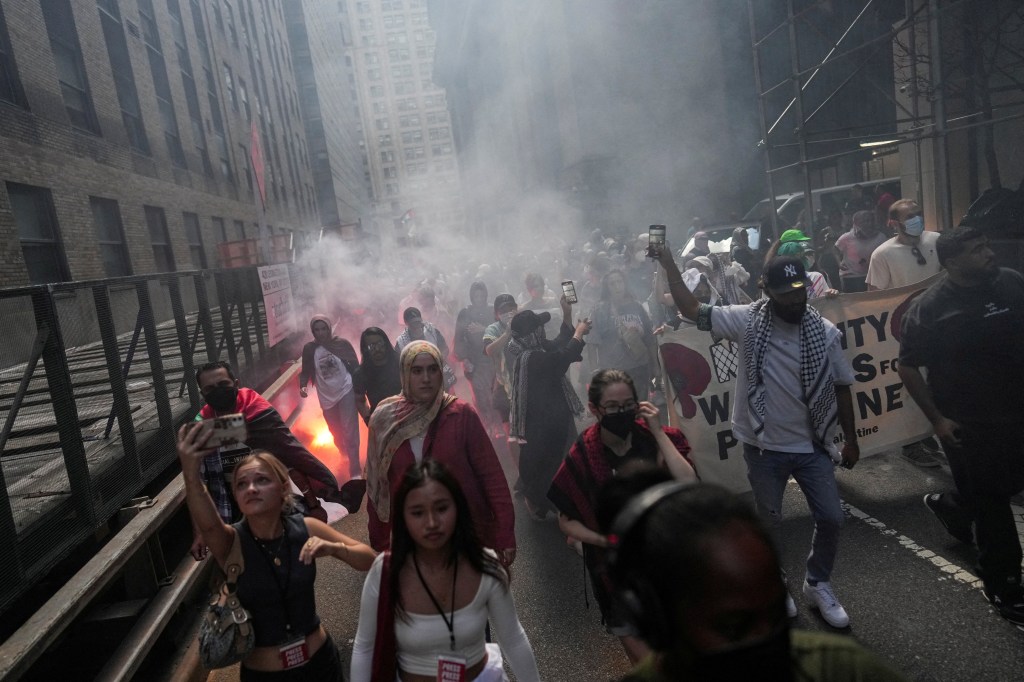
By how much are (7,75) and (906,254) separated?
547 inches

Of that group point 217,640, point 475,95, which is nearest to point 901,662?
point 217,640

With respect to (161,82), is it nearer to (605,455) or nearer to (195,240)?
(195,240)

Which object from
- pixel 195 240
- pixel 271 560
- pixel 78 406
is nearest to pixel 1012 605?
pixel 271 560

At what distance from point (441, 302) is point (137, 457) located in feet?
27.6

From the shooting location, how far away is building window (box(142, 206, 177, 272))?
59.2ft

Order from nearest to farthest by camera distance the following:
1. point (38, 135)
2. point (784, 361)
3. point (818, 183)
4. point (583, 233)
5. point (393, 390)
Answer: point (784, 361) < point (393, 390) < point (38, 135) < point (818, 183) < point (583, 233)

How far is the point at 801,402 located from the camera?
3.63m

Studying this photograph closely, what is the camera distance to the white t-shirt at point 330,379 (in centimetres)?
731

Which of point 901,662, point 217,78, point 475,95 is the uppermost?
point 475,95

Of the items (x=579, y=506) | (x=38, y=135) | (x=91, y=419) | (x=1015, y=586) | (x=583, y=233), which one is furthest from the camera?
(x=583, y=233)

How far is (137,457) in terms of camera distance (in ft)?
15.7

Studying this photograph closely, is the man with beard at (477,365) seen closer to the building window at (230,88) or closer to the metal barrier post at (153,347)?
the metal barrier post at (153,347)

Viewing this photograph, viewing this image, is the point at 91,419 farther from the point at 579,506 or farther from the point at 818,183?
the point at 818,183

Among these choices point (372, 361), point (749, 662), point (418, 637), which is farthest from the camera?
point (372, 361)
